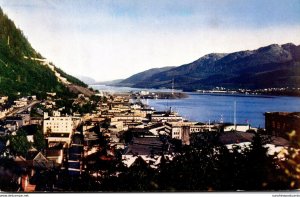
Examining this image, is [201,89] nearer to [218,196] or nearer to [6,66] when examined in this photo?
[218,196]

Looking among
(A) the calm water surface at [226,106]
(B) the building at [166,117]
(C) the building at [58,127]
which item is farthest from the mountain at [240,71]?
(C) the building at [58,127]

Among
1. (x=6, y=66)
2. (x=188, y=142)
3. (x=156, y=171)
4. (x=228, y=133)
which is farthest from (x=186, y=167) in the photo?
(x=6, y=66)

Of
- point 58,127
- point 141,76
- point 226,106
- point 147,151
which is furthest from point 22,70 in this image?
point 226,106

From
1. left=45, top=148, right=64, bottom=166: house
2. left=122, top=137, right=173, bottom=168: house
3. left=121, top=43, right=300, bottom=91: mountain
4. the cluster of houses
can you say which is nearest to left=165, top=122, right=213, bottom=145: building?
the cluster of houses

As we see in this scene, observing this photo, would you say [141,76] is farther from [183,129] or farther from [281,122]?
[281,122]

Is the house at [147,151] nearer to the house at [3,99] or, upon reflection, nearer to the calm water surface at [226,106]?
the calm water surface at [226,106]
